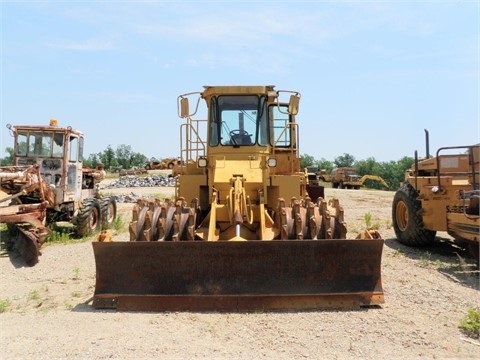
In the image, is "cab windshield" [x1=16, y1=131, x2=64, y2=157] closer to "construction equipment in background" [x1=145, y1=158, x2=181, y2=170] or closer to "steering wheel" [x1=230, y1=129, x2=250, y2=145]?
"steering wheel" [x1=230, y1=129, x2=250, y2=145]

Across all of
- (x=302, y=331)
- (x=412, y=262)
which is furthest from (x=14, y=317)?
(x=412, y=262)

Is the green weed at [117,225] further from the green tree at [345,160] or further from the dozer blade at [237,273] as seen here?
the green tree at [345,160]

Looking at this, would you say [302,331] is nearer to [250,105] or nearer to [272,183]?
[272,183]

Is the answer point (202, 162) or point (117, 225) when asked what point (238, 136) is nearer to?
point (202, 162)

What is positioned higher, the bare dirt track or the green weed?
the green weed

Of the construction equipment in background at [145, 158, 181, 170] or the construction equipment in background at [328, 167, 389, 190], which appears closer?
the construction equipment in background at [328, 167, 389, 190]

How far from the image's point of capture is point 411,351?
4051mm

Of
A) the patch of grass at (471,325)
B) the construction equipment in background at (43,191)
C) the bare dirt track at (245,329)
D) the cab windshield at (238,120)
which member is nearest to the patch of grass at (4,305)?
the bare dirt track at (245,329)

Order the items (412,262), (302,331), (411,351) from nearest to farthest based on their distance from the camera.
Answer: (411,351) < (302,331) < (412,262)

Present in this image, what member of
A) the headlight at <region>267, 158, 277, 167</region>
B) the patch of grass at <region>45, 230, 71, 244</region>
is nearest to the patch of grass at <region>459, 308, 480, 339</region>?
the headlight at <region>267, 158, 277, 167</region>

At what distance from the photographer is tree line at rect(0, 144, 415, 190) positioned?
195 ft

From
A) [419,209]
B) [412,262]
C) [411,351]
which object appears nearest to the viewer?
[411,351]

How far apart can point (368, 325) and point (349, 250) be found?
3.27 ft

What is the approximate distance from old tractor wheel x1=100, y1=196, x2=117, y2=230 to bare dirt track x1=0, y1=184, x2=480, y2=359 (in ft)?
18.4
